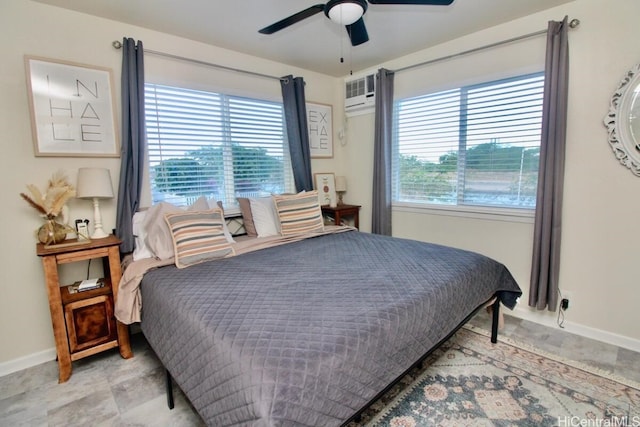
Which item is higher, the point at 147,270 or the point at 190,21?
the point at 190,21

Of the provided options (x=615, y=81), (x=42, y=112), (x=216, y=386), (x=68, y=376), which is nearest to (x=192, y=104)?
(x=42, y=112)

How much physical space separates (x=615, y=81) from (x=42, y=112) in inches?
156

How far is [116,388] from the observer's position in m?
1.97

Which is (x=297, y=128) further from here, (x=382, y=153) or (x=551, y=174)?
(x=551, y=174)

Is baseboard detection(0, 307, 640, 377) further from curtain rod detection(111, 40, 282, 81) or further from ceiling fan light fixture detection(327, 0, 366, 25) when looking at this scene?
ceiling fan light fixture detection(327, 0, 366, 25)

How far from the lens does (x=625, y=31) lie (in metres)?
2.13

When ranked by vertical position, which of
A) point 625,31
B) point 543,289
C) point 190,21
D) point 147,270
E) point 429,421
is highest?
point 190,21

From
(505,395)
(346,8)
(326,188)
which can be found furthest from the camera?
(326,188)

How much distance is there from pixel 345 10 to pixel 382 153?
1943 mm

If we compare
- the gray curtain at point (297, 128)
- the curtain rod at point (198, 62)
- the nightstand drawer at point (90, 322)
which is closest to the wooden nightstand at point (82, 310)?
the nightstand drawer at point (90, 322)

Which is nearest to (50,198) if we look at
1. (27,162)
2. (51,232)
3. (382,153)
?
(51,232)

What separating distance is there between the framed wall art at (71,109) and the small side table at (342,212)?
7.21 ft

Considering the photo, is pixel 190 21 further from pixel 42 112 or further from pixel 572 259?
pixel 572 259

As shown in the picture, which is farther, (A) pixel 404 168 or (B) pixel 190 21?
(A) pixel 404 168
